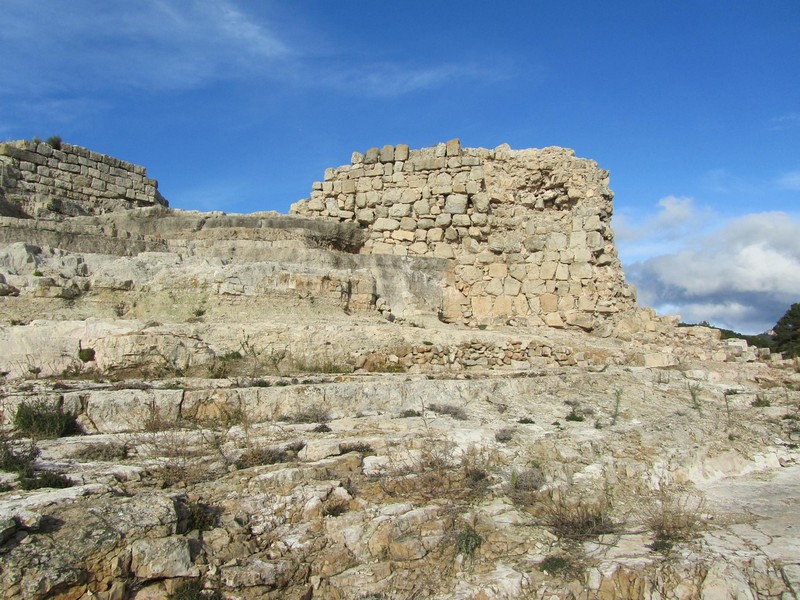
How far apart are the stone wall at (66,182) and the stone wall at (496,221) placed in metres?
4.42

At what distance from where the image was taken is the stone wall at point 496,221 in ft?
41.3

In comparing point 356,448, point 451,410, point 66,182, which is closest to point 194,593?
point 356,448

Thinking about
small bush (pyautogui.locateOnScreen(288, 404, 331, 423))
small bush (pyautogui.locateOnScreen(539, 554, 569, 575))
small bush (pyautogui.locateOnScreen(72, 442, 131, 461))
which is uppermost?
small bush (pyautogui.locateOnScreen(288, 404, 331, 423))

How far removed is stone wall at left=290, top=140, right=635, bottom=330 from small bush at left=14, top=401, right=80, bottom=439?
7.99 meters

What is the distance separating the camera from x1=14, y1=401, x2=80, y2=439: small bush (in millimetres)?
5457

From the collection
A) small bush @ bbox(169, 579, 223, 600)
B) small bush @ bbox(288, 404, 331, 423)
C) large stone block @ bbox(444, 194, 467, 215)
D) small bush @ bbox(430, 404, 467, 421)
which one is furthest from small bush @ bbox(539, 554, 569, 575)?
large stone block @ bbox(444, 194, 467, 215)

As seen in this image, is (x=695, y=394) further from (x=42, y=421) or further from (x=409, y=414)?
(x=42, y=421)

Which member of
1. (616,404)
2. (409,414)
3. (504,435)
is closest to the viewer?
(504,435)

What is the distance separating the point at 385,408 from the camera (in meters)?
7.11

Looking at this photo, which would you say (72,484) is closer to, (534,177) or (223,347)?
(223,347)

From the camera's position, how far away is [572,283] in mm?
12500

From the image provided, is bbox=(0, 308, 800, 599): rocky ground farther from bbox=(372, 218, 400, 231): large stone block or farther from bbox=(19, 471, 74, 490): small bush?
bbox=(372, 218, 400, 231): large stone block

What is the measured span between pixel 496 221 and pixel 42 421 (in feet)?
32.0

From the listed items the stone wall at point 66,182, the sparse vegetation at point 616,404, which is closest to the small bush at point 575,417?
the sparse vegetation at point 616,404
